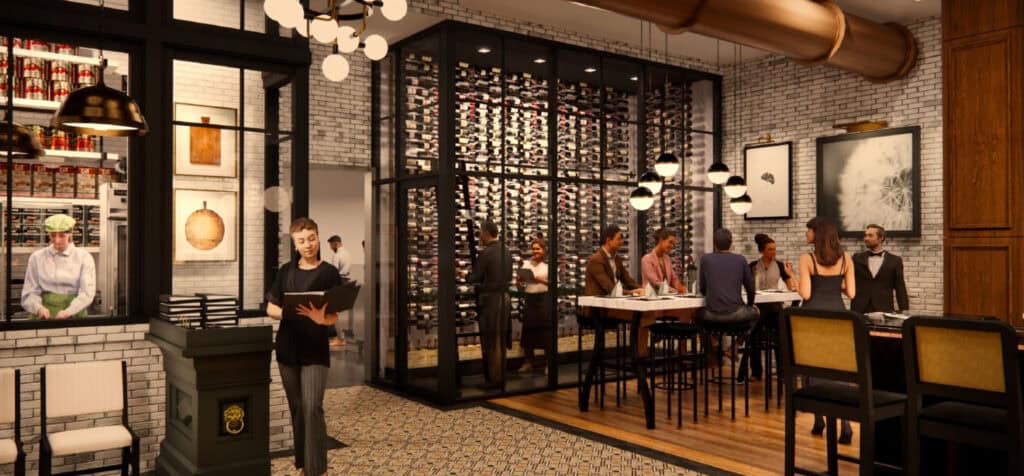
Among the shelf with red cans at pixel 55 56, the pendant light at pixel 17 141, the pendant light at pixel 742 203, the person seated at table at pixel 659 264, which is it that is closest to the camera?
the pendant light at pixel 17 141

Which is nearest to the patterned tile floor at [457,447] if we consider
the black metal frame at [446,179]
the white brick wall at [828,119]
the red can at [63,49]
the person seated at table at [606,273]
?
the black metal frame at [446,179]

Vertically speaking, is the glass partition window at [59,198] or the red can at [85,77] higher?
the red can at [85,77]

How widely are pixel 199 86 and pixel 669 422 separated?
4559mm

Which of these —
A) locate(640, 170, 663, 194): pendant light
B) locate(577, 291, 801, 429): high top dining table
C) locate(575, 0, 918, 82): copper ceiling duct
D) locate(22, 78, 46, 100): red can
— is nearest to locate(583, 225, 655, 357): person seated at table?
locate(577, 291, 801, 429): high top dining table

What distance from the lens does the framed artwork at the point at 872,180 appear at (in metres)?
8.06

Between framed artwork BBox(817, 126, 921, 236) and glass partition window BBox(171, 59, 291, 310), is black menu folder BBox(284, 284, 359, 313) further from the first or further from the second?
framed artwork BBox(817, 126, 921, 236)

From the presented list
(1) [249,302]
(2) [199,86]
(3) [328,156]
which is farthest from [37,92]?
(3) [328,156]

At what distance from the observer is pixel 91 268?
5.18 metres

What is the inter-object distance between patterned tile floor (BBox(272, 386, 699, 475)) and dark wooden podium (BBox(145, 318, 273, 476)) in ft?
1.93

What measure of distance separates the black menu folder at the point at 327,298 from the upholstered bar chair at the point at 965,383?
2.86m

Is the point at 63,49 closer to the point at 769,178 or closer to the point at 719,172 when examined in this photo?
the point at 719,172

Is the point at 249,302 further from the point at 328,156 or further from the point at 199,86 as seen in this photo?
the point at 328,156

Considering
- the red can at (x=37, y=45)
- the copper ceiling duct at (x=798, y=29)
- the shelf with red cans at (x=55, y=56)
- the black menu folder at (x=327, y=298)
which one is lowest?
the black menu folder at (x=327, y=298)

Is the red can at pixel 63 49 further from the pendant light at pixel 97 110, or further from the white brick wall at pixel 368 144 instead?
the pendant light at pixel 97 110
